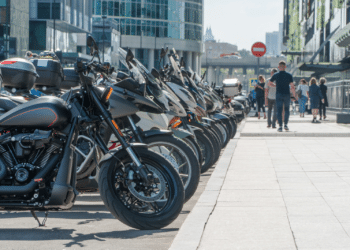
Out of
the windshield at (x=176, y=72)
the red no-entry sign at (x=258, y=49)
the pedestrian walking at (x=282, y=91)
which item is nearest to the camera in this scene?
the windshield at (x=176, y=72)

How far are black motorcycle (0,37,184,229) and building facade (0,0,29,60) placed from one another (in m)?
46.5

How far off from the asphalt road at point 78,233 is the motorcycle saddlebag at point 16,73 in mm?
1212

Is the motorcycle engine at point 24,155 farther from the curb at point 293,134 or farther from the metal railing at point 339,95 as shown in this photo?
the metal railing at point 339,95

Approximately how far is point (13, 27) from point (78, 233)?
1886 inches

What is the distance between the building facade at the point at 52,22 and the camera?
189 feet

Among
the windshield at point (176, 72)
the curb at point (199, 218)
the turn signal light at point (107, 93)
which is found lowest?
the curb at point (199, 218)

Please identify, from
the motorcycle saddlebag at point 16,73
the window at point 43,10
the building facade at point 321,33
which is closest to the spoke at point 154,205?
the motorcycle saddlebag at point 16,73

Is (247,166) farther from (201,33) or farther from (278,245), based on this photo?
(201,33)

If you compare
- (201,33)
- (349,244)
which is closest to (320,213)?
(349,244)

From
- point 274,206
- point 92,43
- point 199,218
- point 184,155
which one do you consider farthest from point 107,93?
point 274,206

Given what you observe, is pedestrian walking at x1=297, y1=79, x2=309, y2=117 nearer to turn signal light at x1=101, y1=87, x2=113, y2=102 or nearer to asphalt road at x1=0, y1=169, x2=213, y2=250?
asphalt road at x1=0, y1=169, x2=213, y2=250

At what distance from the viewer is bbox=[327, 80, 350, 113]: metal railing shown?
22.0 metres

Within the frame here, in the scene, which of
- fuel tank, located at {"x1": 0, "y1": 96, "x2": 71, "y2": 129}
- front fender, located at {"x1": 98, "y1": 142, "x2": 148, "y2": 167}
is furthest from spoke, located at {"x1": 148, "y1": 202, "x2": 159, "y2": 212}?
fuel tank, located at {"x1": 0, "y1": 96, "x2": 71, "y2": 129}

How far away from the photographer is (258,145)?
12.9 meters
